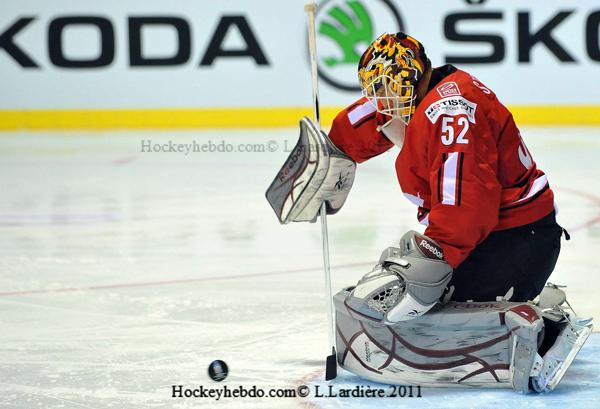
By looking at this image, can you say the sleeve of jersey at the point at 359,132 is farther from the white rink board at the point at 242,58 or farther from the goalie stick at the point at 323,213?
the white rink board at the point at 242,58

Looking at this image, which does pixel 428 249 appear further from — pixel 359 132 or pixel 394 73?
pixel 359 132

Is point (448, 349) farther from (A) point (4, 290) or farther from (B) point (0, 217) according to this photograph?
(B) point (0, 217)

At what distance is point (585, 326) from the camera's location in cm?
301

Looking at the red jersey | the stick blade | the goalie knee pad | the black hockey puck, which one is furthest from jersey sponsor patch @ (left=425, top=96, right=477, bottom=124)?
the black hockey puck

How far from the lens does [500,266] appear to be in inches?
113

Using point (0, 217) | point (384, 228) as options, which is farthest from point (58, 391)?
point (0, 217)

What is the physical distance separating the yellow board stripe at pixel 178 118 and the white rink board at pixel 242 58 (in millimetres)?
64

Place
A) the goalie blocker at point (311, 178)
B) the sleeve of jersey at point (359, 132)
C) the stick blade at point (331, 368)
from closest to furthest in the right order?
the stick blade at point (331, 368), the goalie blocker at point (311, 178), the sleeve of jersey at point (359, 132)

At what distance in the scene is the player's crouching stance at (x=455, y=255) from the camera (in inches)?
105

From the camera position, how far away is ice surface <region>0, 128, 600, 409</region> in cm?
291

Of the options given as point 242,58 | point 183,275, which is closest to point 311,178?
point 183,275

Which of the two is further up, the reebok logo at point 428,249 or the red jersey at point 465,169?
the red jersey at point 465,169

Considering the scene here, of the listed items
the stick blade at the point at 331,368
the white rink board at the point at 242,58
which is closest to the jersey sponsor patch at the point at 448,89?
the stick blade at the point at 331,368

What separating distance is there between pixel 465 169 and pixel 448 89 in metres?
0.24
